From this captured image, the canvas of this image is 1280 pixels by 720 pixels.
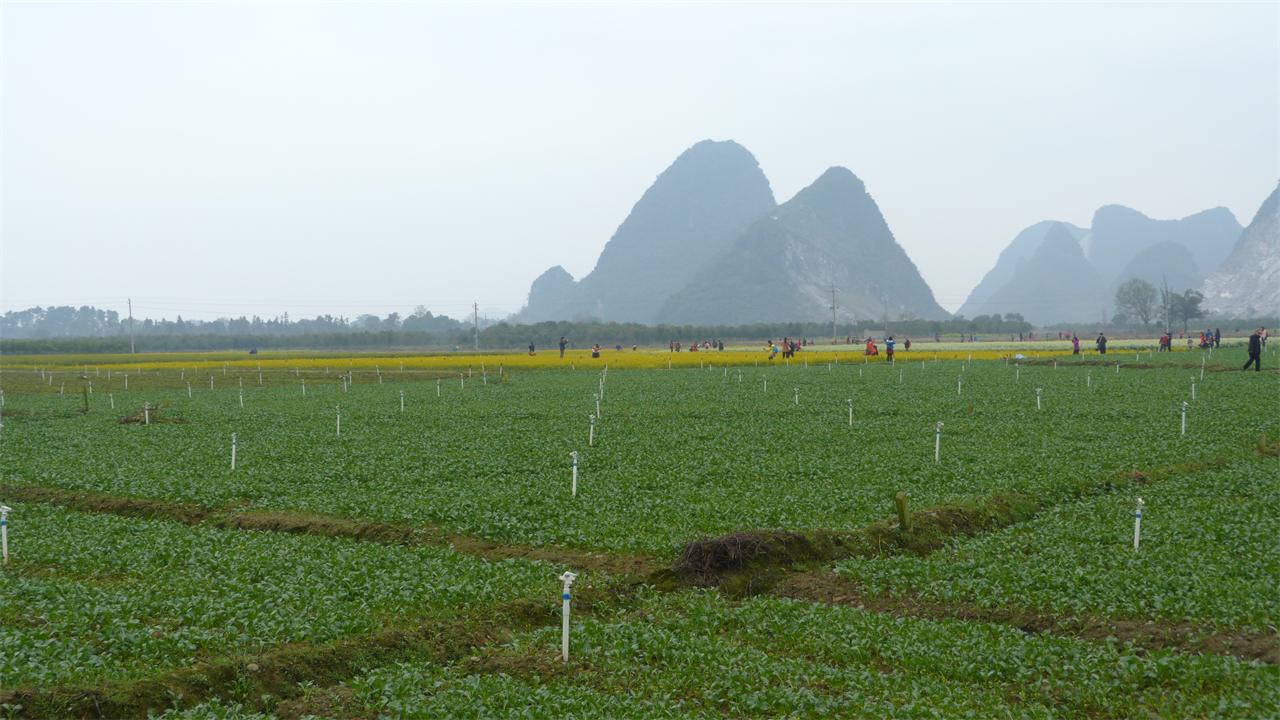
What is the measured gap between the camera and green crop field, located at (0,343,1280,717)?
1224 cm

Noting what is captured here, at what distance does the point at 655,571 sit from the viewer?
59.4ft

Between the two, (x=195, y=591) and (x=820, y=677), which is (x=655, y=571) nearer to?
(x=820, y=677)

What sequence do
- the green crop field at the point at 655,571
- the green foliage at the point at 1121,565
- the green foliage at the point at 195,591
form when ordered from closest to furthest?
the green crop field at the point at 655,571
the green foliage at the point at 195,591
the green foliage at the point at 1121,565

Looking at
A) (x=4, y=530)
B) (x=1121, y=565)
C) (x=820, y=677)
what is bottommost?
(x=820, y=677)

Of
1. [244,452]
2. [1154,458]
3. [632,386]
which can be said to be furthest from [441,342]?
[1154,458]

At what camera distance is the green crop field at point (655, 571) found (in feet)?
40.2

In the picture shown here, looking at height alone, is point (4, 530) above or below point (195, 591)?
above

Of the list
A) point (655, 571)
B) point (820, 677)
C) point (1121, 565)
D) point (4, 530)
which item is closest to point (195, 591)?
point (4, 530)

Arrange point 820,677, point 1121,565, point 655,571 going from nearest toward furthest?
point 820,677, point 1121,565, point 655,571

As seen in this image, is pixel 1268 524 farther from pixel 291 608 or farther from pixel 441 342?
pixel 441 342

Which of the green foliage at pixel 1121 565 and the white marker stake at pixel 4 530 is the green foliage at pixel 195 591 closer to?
the white marker stake at pixel 4 530

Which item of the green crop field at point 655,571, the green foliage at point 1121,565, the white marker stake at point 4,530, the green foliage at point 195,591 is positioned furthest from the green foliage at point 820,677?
the white marker stake at point 4,530

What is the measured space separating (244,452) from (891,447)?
77.3 ft

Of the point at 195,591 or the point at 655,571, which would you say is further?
the point at 655,571
